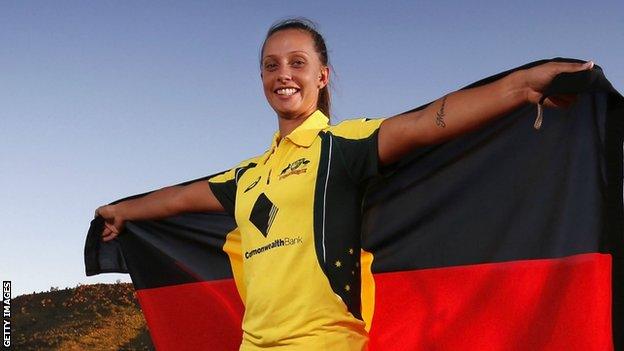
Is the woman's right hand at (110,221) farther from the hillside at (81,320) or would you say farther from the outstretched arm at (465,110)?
the hillside at (81,320)

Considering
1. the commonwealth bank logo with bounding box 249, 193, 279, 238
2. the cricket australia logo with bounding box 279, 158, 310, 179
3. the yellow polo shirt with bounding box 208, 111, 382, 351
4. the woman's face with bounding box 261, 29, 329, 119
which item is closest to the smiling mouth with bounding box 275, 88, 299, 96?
the woman's face with bounding box 261, 29, 329, 119

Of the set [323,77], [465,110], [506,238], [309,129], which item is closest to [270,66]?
[323,77]

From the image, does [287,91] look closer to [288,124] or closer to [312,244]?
[288,124]

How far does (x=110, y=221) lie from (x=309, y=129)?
2397mm

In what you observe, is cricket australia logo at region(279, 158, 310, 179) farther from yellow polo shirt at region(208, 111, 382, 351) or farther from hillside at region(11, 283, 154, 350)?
hillside at region(11, 283, 154, 350)

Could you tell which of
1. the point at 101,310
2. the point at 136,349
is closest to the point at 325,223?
the point at 136,349

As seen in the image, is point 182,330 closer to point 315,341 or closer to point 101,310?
point 315,341

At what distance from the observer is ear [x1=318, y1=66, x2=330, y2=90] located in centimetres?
377

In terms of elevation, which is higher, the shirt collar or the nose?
the nose

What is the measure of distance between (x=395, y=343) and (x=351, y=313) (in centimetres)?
56

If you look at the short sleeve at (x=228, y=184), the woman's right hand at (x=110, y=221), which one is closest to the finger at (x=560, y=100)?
the short sleeve at (x=228, y=184)

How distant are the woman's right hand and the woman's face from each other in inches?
80.5

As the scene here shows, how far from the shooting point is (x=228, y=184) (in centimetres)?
421

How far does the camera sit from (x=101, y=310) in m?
22.1
